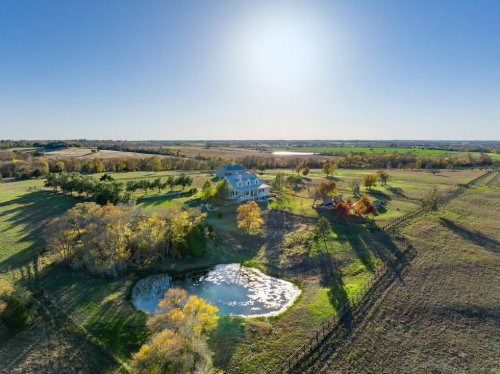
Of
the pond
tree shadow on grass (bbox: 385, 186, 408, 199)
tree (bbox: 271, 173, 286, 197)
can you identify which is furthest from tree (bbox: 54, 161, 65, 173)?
tree shadow on grass (bbox: 385, 186, 408, 199)

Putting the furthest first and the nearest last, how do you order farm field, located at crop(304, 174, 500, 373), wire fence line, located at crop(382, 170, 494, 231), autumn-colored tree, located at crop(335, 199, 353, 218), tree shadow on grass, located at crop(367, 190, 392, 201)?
tree shadow on grass, located at crop(367, 190, 392, 201) → autumn-colored tree, located at crop(335, 199, 353, 218) → wire fence line, located at crop(382, 170, 494, 231) → farm field, located at crop(304, 174, 500, 373)

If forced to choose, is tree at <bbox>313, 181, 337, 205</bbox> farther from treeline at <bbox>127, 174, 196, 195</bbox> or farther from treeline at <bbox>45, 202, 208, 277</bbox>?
treeline at <bbox>127, 174, 196, 195</bbox>

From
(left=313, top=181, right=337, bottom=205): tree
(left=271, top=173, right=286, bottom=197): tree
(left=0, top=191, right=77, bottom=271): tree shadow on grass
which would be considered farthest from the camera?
(left=271, top=173, right=286, bottom=197): tree

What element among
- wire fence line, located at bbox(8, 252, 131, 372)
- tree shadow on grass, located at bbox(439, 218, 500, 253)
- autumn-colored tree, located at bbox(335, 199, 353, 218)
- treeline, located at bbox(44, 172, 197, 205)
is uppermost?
treeline, located at bbox(44, 172, 197, 205)

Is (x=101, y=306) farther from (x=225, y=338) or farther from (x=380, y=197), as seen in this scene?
(x=380, y=197)

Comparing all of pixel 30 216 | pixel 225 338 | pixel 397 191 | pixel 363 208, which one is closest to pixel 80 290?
pixel 225 338

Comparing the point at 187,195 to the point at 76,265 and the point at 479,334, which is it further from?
the point at 479,334
